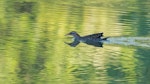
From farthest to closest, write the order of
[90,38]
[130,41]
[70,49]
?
1. [130,41]
2. [90,38]
3. [70,49]

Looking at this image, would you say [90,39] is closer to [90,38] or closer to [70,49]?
[90,38]

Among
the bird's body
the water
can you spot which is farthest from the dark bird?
the water

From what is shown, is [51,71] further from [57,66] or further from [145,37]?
[145,37]

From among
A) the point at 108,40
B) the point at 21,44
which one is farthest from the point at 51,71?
the point at 108,40

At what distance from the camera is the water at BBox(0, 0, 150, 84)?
11930 mm

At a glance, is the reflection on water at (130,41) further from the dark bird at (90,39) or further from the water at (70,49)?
the dark bird at (90,39)

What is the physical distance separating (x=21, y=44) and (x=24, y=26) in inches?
131

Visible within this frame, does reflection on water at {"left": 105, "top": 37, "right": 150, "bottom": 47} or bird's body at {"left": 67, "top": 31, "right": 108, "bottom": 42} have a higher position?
bird's body at {"left": 67, "top": 31, "right": 108, "bottom": 42}

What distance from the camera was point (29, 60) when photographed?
13.0 meters

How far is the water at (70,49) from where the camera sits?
11.9 metres

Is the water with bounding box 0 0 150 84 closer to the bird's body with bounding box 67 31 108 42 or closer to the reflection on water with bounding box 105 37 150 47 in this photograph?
the reflection on water with bounding box 105 37 150 47

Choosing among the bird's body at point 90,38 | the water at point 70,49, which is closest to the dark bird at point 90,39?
the bird's body at point 90,38

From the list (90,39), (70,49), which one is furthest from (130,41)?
(70,49)

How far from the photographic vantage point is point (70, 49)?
560 inches
